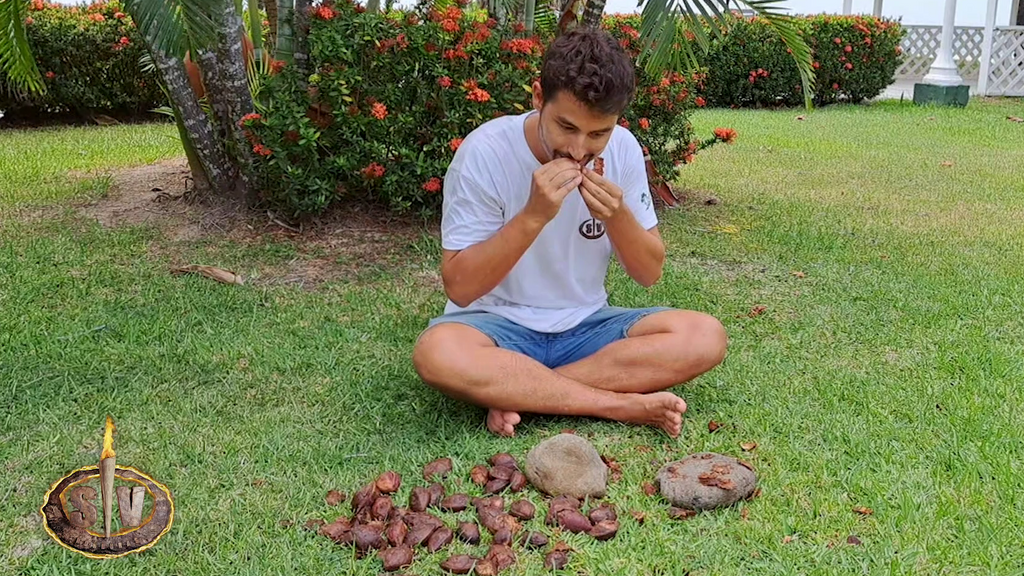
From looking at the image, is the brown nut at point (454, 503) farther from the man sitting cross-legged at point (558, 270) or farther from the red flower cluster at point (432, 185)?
the red flower cluster at point (432, 185)

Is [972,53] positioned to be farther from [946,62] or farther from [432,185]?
[432,185]

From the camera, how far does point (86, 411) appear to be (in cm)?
285

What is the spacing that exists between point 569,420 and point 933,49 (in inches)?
578

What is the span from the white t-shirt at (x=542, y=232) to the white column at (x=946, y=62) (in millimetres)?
11507

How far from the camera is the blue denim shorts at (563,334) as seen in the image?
280cm

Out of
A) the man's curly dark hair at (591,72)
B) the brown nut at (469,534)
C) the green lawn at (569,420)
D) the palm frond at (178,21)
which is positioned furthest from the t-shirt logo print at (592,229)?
the palm frond at (178,21)

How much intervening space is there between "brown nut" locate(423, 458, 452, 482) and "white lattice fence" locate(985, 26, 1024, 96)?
14178mm

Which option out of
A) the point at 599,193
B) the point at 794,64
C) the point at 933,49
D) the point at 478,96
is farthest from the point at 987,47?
the point at 599,193

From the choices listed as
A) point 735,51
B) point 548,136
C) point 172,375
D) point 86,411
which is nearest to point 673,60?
point 548,136

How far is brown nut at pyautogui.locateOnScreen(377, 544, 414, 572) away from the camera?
207 cm

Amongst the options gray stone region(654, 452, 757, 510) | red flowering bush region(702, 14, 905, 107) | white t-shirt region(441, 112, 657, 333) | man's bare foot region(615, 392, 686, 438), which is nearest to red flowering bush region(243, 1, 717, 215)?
white t-shirt region(441, 112, 657, 333)

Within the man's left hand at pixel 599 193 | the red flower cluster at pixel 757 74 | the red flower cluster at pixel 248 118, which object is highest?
the red flower cluster at pixel 248 118

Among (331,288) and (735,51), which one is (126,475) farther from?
(735,51)

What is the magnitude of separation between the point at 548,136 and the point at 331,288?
181 cm
